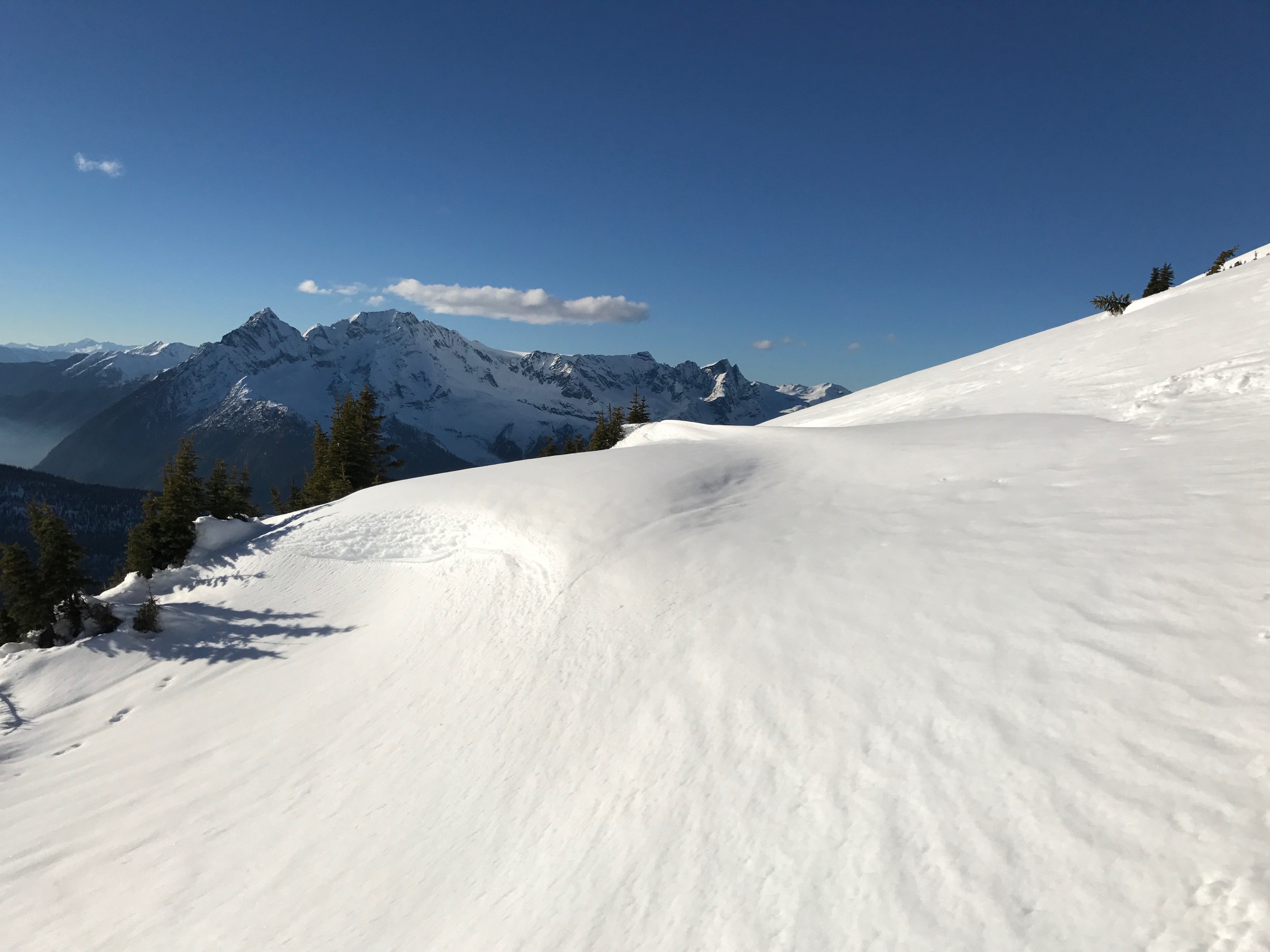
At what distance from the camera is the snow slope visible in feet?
16.9

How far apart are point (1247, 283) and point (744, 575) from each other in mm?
23860

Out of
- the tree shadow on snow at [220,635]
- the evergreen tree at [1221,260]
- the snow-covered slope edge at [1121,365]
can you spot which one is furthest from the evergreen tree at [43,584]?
the evergreen tree at [1221,260]

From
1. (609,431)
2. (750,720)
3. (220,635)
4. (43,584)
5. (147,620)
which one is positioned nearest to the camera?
(750,720)

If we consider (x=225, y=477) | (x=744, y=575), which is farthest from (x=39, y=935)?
(x=225, y=477)

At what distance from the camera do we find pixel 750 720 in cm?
767

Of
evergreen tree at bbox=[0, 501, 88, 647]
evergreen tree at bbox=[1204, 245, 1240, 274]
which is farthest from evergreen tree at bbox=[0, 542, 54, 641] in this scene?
evergreen tree at bbox=[1204, 245, 1240, 274]

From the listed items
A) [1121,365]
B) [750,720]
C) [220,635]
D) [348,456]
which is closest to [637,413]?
[348,456]

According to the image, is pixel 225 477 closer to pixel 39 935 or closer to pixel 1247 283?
pixel 39 935

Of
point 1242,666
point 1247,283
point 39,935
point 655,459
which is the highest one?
point 1247,283

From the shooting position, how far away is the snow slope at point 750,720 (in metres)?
5.14

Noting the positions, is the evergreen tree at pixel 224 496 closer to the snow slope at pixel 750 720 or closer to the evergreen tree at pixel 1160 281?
the snow slope at pixel 750 720

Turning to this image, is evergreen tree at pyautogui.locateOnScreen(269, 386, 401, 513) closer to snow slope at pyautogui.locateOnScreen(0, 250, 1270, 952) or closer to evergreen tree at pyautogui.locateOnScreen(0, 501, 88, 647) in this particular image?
evergreen tree at pyautogui.locateOnScreen(0, 501, 88, 647)

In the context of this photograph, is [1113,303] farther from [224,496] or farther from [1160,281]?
[224,496]

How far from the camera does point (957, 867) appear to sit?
512 centimetres
